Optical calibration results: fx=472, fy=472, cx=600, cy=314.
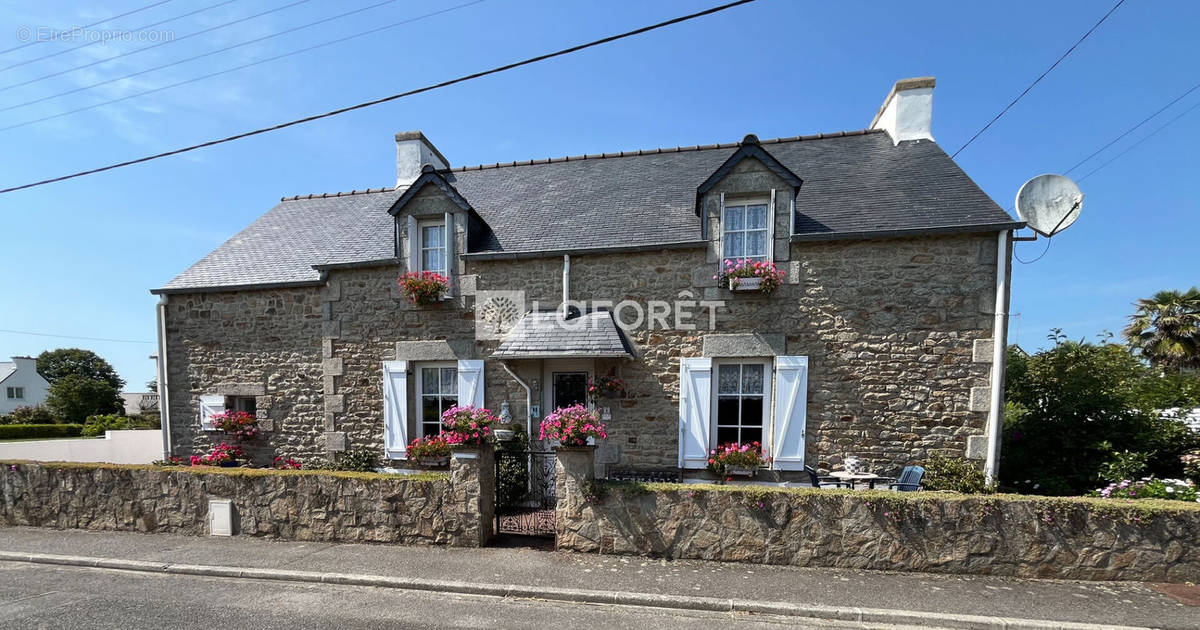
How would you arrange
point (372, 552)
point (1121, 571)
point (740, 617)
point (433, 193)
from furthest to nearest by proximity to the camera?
point (433, 193) → point (372, 552) → point (1121, 571) → point (740, 617)

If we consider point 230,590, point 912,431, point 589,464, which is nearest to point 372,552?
point 230,590

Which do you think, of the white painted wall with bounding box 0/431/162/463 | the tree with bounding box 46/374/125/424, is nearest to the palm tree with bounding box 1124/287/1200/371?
the white painted wall with bounding box 0/431/162/463

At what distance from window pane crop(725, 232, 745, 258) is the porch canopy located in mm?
2134

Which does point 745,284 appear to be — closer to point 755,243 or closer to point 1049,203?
point 755,243

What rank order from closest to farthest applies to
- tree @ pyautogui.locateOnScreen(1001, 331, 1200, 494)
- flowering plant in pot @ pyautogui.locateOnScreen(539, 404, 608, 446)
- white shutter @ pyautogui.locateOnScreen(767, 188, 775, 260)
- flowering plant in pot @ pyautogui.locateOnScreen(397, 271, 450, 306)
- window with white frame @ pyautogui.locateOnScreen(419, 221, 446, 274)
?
flowering plant in pot @ pyautogui.locateOnScreen(539, 404, 608, 446) < tree @ pyautogui.locateOnScreen(1001, 331, 1200, 494) < white shutter @ pyautogui.locateOnScreen(767, 188, 775, 260) < flowering plant in pot @ pyautogui.locateOnScreen(397, 271, 450, 306) < window with white frame @ pyautogui.locateOnScreen(419, 221, 446, 274)

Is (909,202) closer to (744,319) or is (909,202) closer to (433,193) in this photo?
(744,319)

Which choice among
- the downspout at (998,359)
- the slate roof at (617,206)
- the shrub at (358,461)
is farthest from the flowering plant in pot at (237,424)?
the downspout at (998,359)

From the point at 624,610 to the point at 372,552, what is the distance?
→ 3.01 meters

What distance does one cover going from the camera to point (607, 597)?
14.0 feet

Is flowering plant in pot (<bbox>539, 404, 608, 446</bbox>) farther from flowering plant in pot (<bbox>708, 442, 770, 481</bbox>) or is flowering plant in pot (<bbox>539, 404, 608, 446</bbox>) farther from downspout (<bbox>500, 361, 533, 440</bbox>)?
flowering plant in pot (<bbox>708, 442, 770, 481</bbox>)

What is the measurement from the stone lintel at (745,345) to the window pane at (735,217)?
5.62 ft

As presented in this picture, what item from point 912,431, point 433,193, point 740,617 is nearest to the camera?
point 740,617

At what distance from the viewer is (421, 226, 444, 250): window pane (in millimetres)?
8344

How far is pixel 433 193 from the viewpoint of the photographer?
8.23 metres
